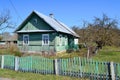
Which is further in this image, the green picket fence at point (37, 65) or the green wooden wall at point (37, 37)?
the green wooden wall at point (37, 37)

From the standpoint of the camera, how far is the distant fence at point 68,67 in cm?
1126

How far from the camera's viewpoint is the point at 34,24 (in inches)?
1248

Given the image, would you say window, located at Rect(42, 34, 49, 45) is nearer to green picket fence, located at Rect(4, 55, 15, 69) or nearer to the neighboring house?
the neighboring house

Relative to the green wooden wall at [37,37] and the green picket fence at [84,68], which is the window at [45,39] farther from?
the green picket fence at [84,68]

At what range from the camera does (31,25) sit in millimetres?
31828

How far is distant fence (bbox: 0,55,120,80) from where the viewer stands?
36.9 ft

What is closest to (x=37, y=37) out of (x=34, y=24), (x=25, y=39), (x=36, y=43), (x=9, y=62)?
(x=36, y=43)

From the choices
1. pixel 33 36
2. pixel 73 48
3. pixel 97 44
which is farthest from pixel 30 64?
pixel 73 48

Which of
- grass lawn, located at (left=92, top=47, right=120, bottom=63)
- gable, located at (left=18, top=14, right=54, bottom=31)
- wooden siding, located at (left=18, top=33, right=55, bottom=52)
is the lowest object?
grass lawn, located at (left=92, top=47, right=120, bottom=63)

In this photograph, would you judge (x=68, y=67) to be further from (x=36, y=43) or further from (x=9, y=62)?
(x=36, y=43)

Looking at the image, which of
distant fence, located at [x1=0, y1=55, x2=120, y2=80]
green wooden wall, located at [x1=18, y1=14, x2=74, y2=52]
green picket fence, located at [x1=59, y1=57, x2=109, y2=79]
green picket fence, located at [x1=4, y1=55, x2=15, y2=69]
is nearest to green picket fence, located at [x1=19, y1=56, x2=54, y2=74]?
distant fence, located at [x1=0, y1=55, x2=120, y2=80]

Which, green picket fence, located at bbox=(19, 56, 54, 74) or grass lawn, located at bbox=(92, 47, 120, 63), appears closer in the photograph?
green picket fence, located at bbox=(19, 56, 54, 74)

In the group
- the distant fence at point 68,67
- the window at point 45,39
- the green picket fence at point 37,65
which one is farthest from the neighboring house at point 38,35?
the green picket fence at point 37,65

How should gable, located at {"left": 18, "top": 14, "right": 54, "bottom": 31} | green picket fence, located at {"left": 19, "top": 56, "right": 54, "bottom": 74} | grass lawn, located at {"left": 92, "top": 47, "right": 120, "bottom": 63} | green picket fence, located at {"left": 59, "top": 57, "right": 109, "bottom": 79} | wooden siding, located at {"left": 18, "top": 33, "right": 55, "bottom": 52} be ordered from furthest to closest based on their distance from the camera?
gable, located at {"left": 18, "top": 14, "right": 54, "bottom": 31}
wooden siding, located at {"left": 18, "top": 33, "right": 55, "bottom": 52}
grass lawn, located at {"left": 92, "top": 47, "right": 120, "bottom": 63}
green picket fence, located at {"left": 19, "top": 56, "right": 54, "bottom": 74}
green picket fence, located at {"left": 59, "top": 57, "right": 109, "bottom": 79}
